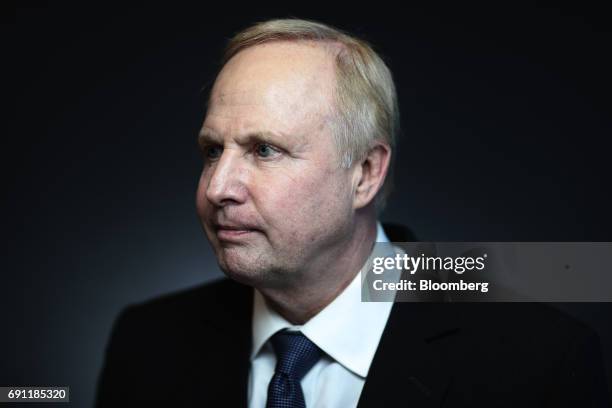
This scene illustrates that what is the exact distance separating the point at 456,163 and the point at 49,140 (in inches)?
51.6

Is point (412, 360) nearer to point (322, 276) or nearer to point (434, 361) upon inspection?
point (434, 361)

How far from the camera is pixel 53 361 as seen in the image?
96.5 inches

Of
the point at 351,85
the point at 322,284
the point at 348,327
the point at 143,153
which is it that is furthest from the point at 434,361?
the point at 143,153

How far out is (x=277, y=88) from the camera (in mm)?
1739

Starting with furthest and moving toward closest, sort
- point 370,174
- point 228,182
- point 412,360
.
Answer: point 370,174
point 412,360
point 228,182

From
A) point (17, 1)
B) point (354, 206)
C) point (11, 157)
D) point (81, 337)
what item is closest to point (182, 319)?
point (81, 337)

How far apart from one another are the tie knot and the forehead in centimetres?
53

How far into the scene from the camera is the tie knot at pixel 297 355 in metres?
1.84

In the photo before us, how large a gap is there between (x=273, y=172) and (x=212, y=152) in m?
0.20

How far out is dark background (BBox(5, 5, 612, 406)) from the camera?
7.79 ft

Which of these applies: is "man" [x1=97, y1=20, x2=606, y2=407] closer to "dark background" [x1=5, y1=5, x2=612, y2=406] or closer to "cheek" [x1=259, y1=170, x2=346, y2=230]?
"cheek" [x1=259, y1=170, x2=346, y2=230]

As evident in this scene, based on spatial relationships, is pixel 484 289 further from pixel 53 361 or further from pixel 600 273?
pixel 53 361

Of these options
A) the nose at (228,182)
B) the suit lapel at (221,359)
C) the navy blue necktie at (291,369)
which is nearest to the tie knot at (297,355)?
the navy blue necktie at (291,369)

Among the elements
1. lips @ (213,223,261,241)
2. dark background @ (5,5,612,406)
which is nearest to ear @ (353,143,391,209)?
lips @ (213,223,261,241)
